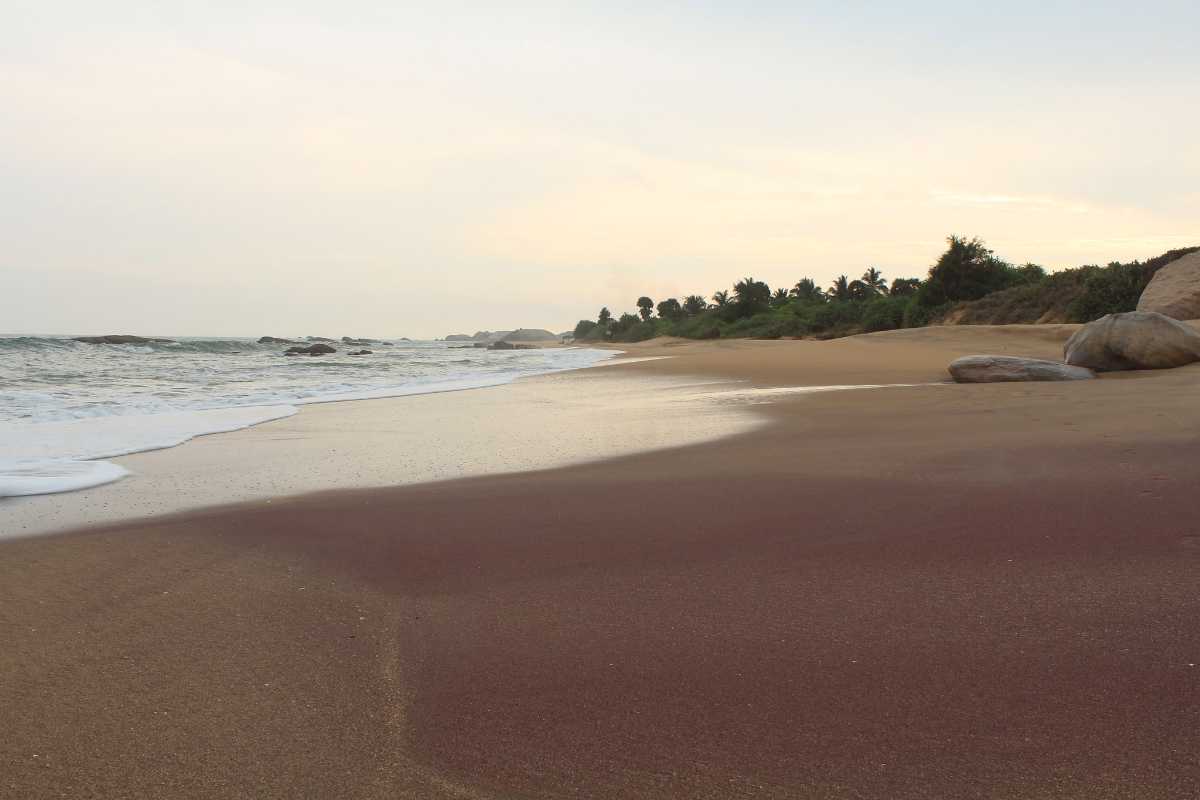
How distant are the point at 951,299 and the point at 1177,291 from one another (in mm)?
19096

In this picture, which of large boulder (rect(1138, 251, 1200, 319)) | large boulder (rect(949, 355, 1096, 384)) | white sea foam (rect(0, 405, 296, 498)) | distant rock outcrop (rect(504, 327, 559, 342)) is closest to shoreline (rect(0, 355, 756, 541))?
white sea foam (rect(0, 405, 296, 498))

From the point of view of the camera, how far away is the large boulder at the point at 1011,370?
34.8ft

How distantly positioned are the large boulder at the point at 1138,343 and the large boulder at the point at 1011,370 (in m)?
0.39

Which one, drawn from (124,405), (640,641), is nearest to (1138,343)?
(640,641)

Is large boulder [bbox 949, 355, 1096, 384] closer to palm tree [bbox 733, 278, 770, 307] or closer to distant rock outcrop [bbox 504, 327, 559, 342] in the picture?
palm tree [bbox 733, 278, 770, 307]

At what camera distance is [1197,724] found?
204 cm

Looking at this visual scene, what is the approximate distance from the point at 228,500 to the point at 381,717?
3.55 meters

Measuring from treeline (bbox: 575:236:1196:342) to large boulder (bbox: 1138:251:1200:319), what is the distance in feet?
19.4

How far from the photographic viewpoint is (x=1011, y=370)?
10.8 metres

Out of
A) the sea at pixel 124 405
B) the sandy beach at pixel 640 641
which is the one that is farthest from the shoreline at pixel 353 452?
the sandy beach at pixel 640 641

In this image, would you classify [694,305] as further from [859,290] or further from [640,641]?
[640,641]

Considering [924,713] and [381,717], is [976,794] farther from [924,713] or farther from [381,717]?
[381,717]

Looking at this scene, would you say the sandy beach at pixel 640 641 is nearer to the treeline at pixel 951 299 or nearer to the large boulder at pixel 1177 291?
the large boulder at pixel 1177 291

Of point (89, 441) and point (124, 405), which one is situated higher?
point (124, 405)
